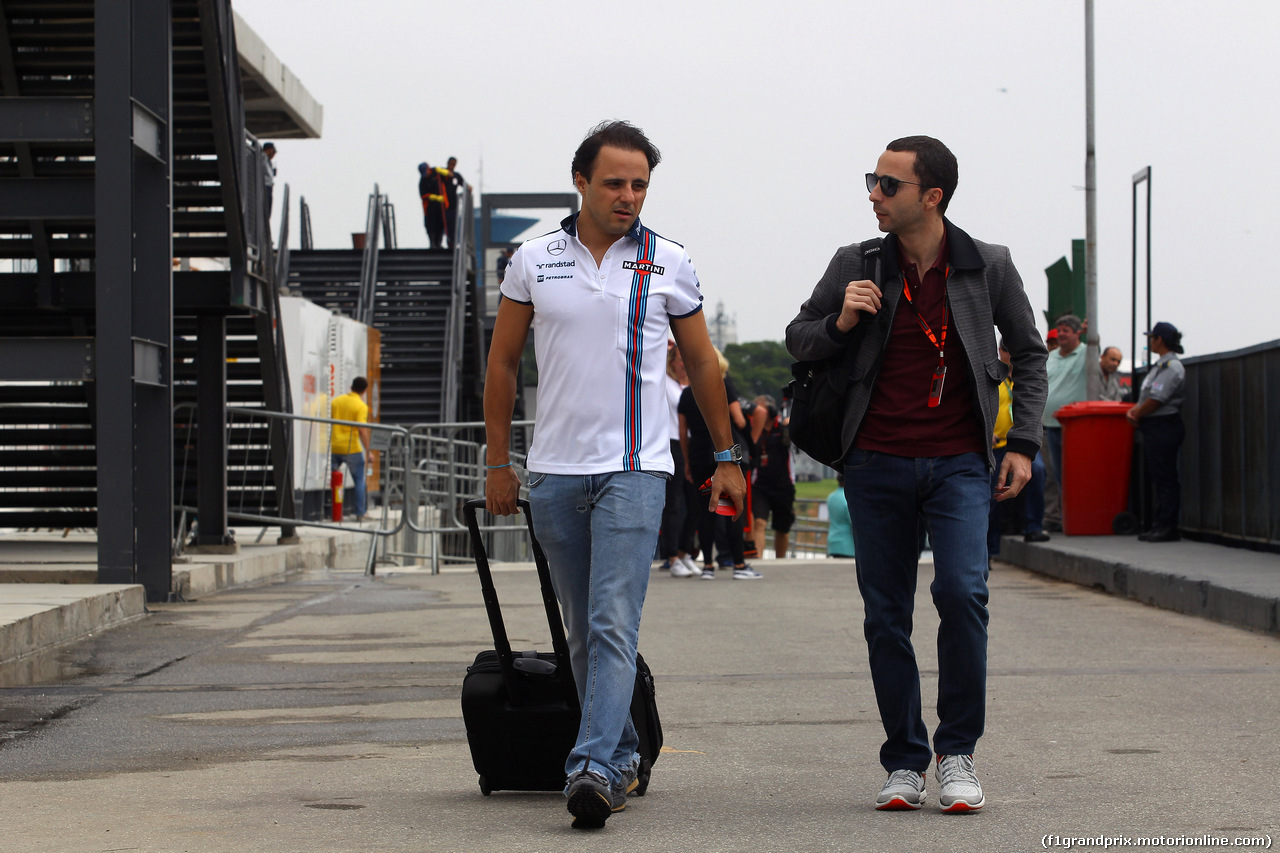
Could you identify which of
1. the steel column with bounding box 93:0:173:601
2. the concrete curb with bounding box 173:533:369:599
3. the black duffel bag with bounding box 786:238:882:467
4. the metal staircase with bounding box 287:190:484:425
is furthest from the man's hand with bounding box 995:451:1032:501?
the metal staircase with bounding box 287:190:484:425

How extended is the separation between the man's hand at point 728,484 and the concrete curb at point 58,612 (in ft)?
13.3

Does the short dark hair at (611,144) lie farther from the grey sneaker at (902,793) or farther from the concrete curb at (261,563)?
the concrete curb at (261,563)

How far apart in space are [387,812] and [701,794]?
0.90 m

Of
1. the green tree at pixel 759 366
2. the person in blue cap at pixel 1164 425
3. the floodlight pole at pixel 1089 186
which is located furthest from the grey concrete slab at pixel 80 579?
the green tree at pixel 759 366

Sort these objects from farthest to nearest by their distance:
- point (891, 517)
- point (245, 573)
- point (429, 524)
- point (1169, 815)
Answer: point (429, 524) → point (245, 573) → point (891, 517) → point (1169, 815)

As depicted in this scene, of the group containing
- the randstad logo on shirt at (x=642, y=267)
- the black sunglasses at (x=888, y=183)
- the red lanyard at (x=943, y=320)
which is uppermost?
the black sunglasses at (x=888, y=183)

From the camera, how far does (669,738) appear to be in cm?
555

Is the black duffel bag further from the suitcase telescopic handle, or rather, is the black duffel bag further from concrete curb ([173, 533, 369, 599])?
concrete curb ([173, 533, 369, 599])

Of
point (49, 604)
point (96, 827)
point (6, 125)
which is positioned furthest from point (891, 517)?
point (6, 125)

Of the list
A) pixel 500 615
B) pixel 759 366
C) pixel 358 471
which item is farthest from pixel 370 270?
pixel 759 366

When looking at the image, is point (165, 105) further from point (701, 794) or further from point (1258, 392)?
point (1258, 392)

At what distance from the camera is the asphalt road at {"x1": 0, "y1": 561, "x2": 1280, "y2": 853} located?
13.1 ft

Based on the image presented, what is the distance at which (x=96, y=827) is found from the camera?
13.4 ft

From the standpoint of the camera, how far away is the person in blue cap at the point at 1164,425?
12773 millimetres
